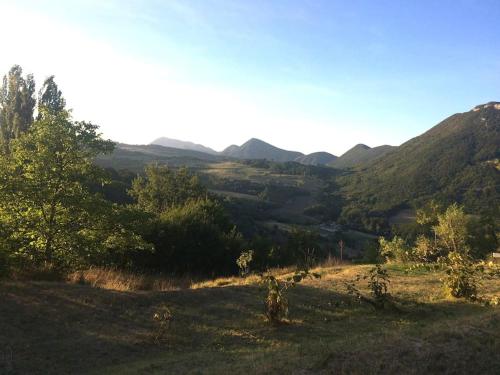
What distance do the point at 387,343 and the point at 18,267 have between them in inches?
434

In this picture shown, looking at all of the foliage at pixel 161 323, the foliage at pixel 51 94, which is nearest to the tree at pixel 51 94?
the foliage at pixel 51 94

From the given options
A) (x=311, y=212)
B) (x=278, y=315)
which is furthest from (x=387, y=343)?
(x=311, y=212)

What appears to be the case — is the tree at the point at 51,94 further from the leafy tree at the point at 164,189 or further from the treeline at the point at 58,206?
the treeline at the point at 58,206

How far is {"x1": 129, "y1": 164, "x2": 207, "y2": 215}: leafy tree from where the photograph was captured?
4703 centimetres

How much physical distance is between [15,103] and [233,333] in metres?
45.8

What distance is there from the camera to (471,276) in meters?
12.7

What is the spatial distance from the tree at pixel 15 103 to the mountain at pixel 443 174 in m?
108

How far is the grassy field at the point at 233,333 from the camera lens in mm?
6934

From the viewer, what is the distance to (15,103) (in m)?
45.8

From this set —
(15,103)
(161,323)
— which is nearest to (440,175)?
(15,103)

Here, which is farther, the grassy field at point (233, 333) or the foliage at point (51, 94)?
the foliage at point (51, 94)

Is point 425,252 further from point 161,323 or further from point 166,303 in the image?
point 161,323

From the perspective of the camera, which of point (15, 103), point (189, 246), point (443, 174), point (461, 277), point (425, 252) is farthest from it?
point (443, 174)

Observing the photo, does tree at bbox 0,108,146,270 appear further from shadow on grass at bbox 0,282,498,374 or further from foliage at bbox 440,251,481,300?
foliage at bbox 440,251,481,300
